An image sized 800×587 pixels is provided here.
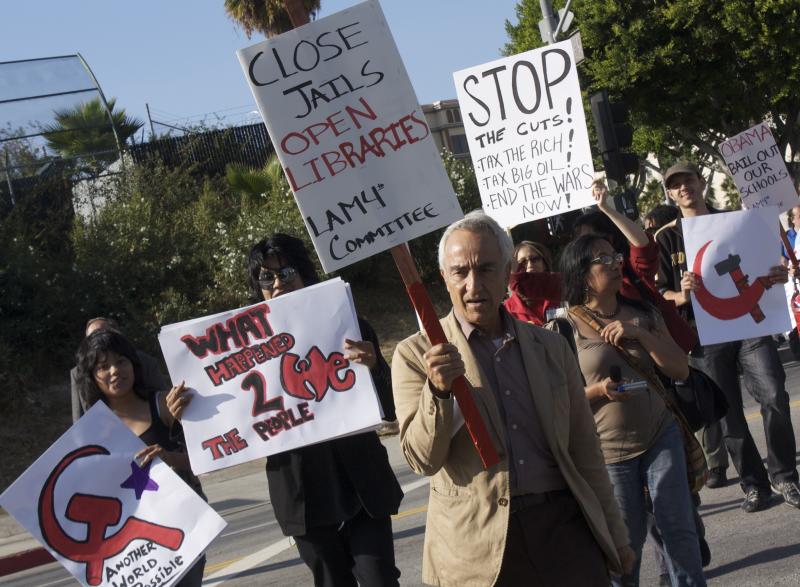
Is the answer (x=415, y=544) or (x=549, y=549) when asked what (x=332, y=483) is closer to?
(x=549, y=549)

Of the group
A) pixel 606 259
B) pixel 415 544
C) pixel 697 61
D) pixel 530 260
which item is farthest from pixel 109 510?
pixel 697 61

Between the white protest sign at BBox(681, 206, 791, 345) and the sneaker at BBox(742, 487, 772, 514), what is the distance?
39.9 inches

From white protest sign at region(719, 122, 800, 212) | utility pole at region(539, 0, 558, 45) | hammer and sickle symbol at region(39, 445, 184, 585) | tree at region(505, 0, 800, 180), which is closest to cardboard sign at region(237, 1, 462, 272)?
hammer and sickle symbol at region(39, 445, 184, 585)

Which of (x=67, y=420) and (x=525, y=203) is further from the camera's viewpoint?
(x=67, y=420)

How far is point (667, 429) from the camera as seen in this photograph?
4715 millimetres

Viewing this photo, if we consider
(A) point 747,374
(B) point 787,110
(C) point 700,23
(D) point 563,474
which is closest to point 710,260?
(A) point 747,374

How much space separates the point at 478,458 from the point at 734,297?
374 centimetres

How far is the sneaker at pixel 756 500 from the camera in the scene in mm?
6691

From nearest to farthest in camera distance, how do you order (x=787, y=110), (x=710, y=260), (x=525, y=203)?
1. (x=710, y=260)
2. (x=525, y=203)
3. (x=787, y=110)

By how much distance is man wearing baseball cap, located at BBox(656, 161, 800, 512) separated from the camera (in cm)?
661

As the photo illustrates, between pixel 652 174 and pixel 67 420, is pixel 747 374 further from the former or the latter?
pixel 652 174

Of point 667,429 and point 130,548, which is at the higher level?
point 130,548

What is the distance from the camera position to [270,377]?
14.0ft

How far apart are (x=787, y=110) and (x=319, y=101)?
93.3 feet
